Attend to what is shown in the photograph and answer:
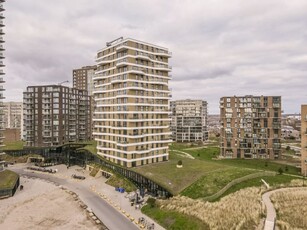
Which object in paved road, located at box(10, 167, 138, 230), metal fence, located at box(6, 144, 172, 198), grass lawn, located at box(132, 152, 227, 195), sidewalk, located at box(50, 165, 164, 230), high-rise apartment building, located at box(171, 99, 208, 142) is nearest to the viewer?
paved road, located at box(10, 167, 138, 230)

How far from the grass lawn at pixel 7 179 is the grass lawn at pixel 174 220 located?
126ft

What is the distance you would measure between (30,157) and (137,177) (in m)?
67.0

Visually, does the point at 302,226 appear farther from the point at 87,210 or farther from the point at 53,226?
the point at 53,226

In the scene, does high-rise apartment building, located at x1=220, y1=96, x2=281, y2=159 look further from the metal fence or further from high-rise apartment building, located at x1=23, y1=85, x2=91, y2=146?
high-rise apartment building, located at x1=23, y1=85, x2=91, y2=146

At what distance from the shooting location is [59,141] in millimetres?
117688

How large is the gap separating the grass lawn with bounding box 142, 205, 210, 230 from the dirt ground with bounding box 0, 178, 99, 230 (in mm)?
11330

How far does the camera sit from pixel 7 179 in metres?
67.4

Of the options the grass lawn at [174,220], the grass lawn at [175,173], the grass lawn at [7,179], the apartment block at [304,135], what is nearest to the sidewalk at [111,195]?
the grass lawn at [174,220]

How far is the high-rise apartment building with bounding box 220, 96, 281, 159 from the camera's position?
343 ft

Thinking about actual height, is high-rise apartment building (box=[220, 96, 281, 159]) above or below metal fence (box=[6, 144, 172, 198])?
above

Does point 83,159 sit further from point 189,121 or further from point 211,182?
point 189,121

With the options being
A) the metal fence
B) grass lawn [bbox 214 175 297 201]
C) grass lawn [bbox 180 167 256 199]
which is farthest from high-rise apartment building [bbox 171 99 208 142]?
grass lawn [bbox 180 167 256 199]

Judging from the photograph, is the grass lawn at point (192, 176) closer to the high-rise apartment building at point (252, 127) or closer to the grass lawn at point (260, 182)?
the grass lawn at point (260, 182)

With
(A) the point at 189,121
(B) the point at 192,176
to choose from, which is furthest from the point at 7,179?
(A) the point at 189,121
